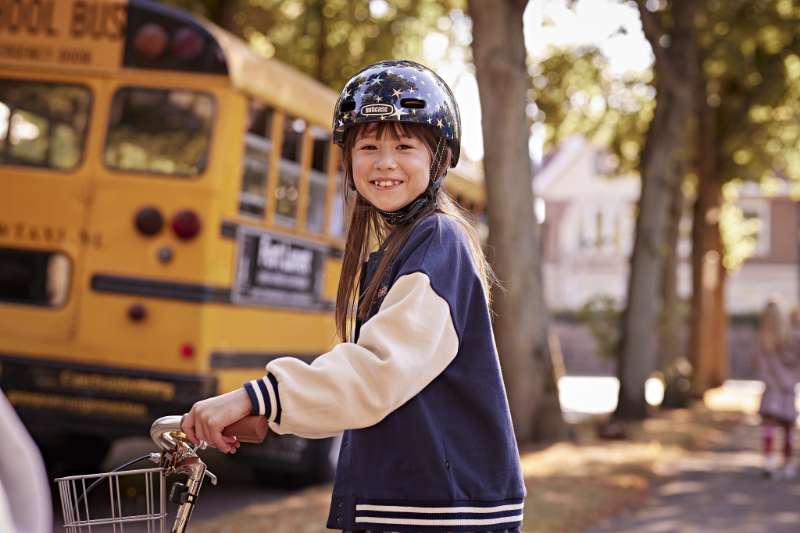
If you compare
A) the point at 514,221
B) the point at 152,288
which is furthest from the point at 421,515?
the point at 514,221

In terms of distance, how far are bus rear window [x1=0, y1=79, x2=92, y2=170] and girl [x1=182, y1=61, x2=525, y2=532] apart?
590 cm

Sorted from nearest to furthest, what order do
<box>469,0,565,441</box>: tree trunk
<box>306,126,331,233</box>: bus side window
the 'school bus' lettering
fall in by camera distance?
the 'school bus' lettering < <box>306,126,331,233</box>: bus side window < <box>469,0,565,441</box>: tree trunk

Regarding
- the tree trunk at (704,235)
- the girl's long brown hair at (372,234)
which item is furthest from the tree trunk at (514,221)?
the tree trunk at (704,235)

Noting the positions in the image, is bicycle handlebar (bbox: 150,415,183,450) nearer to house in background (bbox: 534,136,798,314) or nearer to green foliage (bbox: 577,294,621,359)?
green foliage (bbox: 577,294,621,359)

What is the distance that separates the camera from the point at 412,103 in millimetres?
2688

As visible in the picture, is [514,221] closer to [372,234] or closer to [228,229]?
[228,229]

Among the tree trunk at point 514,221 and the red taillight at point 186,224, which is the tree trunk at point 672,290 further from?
the red taillight at point 186,224

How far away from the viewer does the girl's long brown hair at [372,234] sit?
2.69 meters

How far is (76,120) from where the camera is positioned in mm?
8438

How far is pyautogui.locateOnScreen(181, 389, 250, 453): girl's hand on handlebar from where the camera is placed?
230 centimetres

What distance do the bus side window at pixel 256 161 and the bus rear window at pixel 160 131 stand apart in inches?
13.6

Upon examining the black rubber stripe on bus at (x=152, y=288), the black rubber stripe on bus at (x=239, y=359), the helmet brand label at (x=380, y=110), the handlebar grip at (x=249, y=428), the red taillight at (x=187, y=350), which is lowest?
the black rubber stripe on bus at (x=239, y=359)

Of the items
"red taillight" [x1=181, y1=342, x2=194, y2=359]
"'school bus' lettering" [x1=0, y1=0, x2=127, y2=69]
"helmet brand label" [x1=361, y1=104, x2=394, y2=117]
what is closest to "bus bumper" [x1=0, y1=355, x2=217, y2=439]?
"red taillight" [x1=181, y1=342, x2=194, y2=359]

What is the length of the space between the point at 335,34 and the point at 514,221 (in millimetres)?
8998
